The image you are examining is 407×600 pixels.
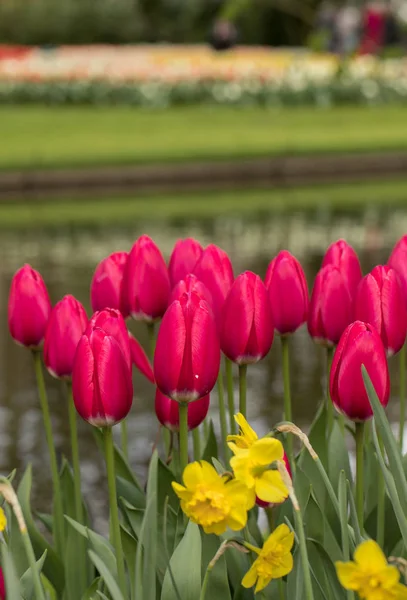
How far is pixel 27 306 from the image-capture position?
2902 millimetres

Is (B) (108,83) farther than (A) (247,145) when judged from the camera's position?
Yes

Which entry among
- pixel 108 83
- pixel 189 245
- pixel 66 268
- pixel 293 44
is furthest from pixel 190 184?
pixel 293 44

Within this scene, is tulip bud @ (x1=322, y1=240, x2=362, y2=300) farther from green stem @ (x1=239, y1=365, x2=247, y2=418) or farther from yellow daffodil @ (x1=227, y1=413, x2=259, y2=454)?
yellow daffodil @ (x1=227, y1=413, x2=259, y2=454)

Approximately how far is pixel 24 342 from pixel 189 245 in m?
0.43

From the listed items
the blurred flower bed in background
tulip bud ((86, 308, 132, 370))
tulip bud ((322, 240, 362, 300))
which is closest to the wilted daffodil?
tulip bud ((86, 308, 132, 370))

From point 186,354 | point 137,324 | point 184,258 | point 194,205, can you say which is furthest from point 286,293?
point 194,205

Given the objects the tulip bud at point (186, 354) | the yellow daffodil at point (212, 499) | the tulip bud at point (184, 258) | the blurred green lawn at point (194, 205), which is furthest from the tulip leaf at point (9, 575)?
the blurred green lawn at point (194, 205)

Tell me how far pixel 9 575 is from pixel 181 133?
1922 cm

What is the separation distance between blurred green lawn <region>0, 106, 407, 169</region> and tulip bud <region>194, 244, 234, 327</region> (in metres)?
14.6

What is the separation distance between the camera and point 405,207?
15.4 meters

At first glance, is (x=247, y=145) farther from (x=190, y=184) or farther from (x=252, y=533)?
(x=252, y=533)

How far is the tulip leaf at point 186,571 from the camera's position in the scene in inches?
90.7

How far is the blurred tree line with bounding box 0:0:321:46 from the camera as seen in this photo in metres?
40.8

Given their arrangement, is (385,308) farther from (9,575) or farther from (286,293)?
(9,575)
